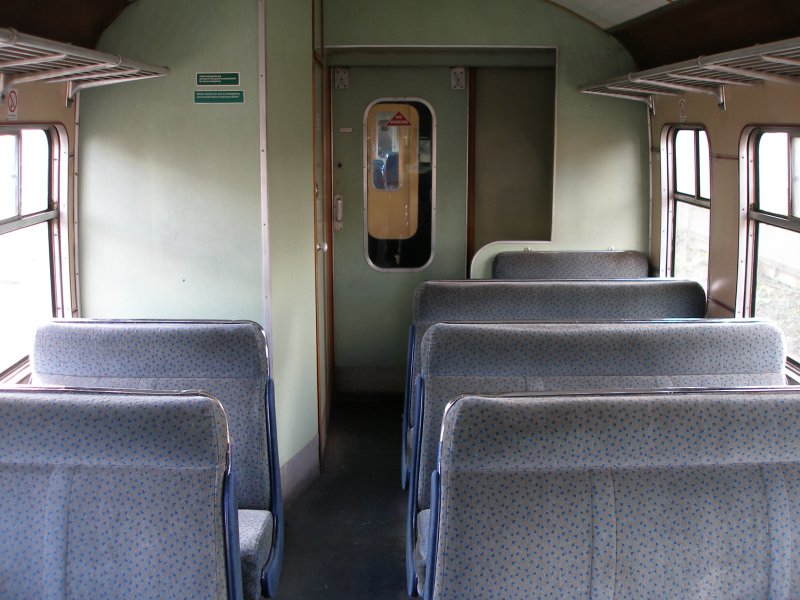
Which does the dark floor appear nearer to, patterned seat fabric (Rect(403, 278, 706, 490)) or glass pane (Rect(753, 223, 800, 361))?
patterned seat fabric (Rect(403, 278, 706, 490))

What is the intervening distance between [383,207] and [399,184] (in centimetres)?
21

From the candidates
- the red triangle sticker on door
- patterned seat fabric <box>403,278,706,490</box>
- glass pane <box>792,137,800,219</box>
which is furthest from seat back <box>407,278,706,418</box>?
the red triangle sticker on door

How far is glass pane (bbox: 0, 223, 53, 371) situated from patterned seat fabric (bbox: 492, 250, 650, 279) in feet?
9.64

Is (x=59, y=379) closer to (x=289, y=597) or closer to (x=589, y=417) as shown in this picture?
(x=289, y=597)

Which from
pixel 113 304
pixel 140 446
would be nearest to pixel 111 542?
pixel 140 446

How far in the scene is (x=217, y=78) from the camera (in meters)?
4.05

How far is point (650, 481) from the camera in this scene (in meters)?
2.16

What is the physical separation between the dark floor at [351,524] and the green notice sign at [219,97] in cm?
212

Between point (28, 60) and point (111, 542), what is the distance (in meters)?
1.78

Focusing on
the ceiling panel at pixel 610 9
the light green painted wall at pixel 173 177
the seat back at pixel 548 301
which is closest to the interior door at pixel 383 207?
the ceiling panel at pixel 610 9

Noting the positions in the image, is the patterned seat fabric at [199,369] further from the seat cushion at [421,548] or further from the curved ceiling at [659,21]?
the curved ceiling at [659,21]

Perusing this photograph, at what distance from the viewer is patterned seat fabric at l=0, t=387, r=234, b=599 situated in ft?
7.00

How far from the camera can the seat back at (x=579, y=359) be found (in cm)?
312

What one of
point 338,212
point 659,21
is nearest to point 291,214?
point 338,212
